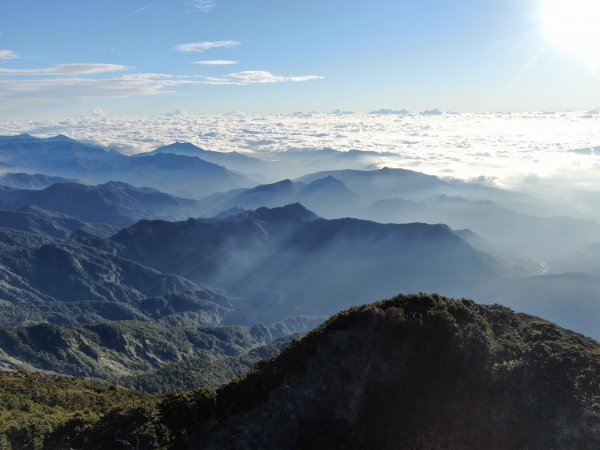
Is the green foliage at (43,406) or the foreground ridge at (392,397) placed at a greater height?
the foreground ridge at (392,397)

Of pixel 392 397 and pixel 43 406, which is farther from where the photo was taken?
pixel 43 406

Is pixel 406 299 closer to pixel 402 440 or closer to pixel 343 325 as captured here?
pixel 343 325

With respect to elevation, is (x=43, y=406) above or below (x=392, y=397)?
below

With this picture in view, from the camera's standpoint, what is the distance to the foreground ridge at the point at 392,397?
4559cm

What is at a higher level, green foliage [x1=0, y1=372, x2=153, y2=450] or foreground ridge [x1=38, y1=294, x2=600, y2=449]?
foreground ridge [x1=38, y1=294, x2=600, y2=449]

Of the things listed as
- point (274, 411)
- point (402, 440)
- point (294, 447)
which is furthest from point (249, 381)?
point (402, 440)

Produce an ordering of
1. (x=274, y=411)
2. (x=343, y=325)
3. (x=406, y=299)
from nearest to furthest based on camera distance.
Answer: (x=274, y=411)
(x=343, y=325)
(x=406, y=299)

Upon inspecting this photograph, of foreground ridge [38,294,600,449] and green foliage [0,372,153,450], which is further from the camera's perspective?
green foliage [0,372,153,450]

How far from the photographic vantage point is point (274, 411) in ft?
160

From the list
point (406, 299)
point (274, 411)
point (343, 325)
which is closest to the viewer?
point (274, 411)

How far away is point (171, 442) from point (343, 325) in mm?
21339

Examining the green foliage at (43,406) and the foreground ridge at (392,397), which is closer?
the foreground ridge at (392,397)

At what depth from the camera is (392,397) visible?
4816 centimetres

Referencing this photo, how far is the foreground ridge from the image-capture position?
45.6 m
